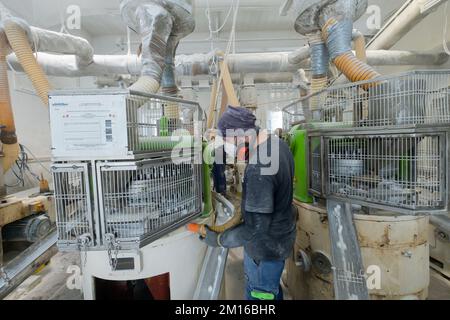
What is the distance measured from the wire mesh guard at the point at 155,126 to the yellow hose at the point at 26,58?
1.16 meters

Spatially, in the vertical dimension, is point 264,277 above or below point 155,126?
below

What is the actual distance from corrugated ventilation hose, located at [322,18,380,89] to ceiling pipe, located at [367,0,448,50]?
1.27 meters

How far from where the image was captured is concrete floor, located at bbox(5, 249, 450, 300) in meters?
2.05

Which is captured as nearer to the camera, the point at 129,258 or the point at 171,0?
the point at 129,258

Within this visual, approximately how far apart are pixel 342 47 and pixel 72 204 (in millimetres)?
2038

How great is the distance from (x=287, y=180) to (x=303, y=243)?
2.89ft

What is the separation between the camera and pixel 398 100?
1.36 m

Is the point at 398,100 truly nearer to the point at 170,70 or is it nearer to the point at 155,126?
the point at 155,126

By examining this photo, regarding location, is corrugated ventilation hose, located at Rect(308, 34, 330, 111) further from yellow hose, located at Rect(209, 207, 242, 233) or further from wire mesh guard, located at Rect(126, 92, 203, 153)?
yellow hose, located at Rect(209, 207, 242, 233)

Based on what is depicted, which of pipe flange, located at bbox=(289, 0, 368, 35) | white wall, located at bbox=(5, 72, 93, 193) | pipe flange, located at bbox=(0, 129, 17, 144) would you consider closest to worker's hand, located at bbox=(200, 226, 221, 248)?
pipe flange, located at bbox=(289, 0, 368, 35)

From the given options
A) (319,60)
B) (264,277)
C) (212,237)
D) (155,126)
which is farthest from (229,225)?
(319,60)

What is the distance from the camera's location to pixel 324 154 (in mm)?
1708
